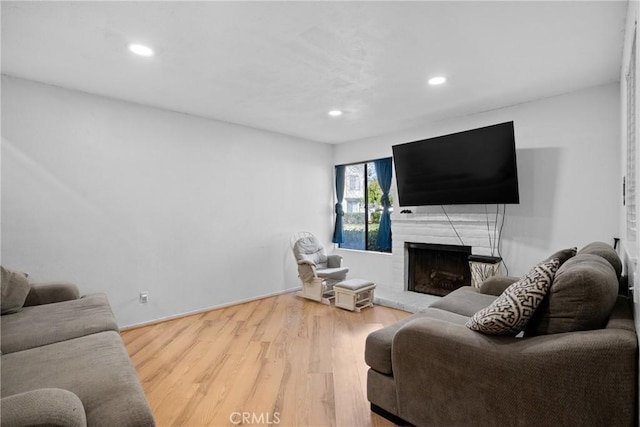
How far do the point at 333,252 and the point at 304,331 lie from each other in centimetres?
262

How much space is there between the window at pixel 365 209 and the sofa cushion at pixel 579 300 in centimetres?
374

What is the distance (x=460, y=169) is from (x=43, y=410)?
4079 mm

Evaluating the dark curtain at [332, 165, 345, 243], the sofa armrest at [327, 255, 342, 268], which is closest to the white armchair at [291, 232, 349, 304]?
the sofa armrest at [327, 255, 342, 268]

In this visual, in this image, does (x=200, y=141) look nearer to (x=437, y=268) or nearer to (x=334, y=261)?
(x=334, y=261)

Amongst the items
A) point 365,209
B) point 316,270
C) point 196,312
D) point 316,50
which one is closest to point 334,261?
point 316,270

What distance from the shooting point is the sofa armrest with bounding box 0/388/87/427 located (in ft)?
3.06

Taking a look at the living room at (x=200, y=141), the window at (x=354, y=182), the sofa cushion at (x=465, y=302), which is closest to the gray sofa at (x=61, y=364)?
the living room at (x=200, y=141)

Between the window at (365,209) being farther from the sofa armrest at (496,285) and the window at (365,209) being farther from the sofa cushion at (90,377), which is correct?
the sofa cushion at (90,377)

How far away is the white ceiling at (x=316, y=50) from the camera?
1940 millimetres

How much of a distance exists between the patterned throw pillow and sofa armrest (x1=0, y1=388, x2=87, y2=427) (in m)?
1.69

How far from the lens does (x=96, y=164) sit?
328 cm

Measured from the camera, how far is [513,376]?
4.34 ft

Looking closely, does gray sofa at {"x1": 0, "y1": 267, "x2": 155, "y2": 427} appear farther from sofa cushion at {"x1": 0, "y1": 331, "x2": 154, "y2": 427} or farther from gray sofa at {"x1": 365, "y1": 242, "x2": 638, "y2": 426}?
gray sofa at {"x1": 365, "y1": 242, "x2": 638, "y2": 426}

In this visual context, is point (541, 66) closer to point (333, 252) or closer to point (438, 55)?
point (438, 55)
